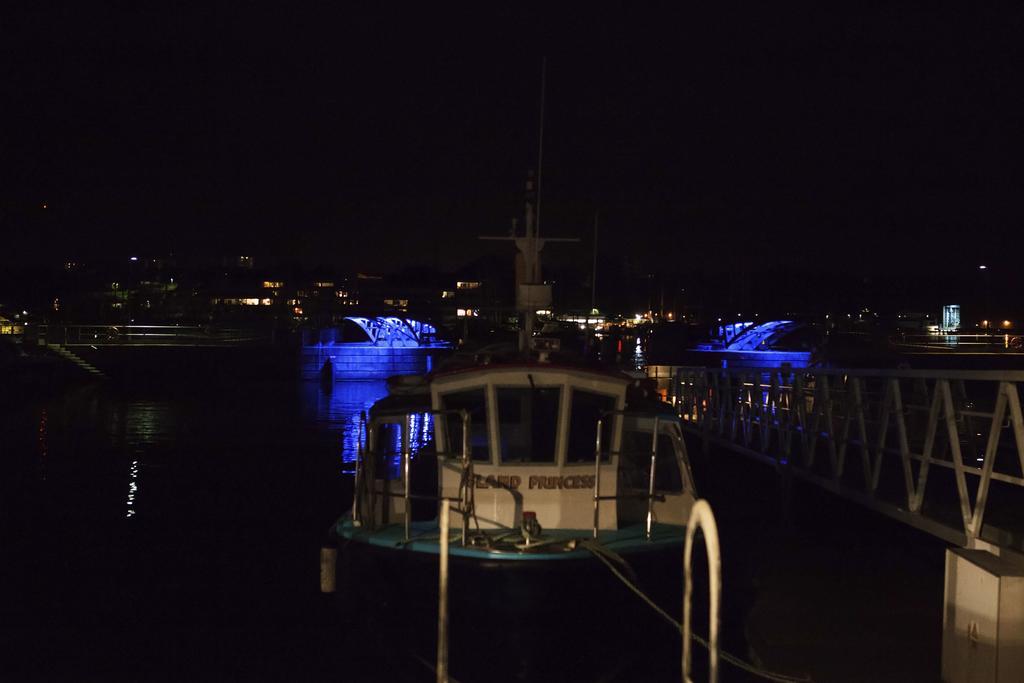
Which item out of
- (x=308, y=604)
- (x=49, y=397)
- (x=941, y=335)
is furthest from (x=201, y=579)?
(x=941, y=335)

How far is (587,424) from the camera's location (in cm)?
1332

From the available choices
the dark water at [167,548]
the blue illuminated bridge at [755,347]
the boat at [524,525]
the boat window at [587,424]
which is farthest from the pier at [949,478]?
the blue illuminated bridge at [755,347]

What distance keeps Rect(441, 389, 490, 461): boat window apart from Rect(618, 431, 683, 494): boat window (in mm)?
1796

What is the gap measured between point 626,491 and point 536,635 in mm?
2919

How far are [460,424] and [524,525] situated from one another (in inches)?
70.0

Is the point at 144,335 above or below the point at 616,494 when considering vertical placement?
above

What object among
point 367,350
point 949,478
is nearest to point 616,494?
point 949,478

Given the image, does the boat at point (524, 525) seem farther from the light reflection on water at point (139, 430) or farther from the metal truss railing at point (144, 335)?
the metal truss railing at point (144, 335)

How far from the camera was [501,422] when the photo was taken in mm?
12789

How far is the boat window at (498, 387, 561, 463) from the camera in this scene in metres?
12.8

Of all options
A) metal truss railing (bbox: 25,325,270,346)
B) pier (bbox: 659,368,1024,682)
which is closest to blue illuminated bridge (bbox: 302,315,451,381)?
metal truss railing (bbox: 25,325,270,346)

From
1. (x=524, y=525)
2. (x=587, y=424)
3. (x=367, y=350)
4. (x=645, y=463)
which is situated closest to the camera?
(x=524, y=525)

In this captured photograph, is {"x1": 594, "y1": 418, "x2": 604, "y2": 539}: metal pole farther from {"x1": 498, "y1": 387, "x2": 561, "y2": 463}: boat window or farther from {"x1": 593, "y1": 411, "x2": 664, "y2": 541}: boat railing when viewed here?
{"x1": 498, "y1": 387, "x2": 561, "y2": 463}: boat window

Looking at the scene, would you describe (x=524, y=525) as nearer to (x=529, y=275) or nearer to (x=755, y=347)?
(x=529, y=275)
